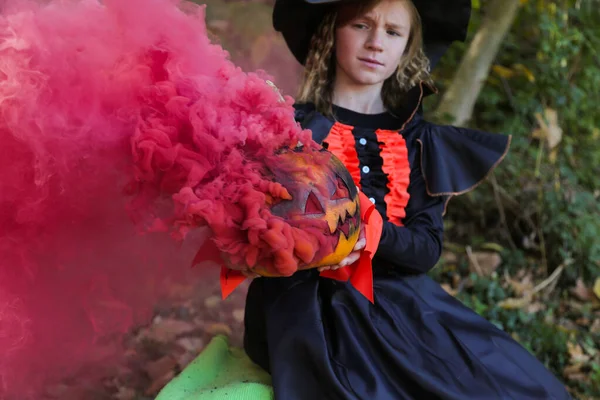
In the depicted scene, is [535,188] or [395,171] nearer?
[395,171]

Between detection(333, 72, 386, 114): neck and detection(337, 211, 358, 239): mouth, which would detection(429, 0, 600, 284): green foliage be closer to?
detection(333, 72, 386, 114): neck

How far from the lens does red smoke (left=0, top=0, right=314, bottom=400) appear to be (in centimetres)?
90

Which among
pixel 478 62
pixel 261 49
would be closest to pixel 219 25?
pixel 261 49

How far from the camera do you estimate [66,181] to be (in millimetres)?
962

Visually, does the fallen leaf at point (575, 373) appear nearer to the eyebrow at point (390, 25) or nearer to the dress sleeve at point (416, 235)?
the dress sleeve at point (416, 235)

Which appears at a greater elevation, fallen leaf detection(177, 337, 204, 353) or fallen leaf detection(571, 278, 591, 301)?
fallen leaf detection(571, 278, 591, 301)

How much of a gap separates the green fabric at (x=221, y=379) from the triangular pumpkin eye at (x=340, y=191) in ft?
1.63

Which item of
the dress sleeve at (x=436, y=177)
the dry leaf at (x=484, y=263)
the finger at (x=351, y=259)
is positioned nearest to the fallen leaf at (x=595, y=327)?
the dry leaf at (x=484, y=263)

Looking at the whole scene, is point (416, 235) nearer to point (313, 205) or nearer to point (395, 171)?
point (395, 171)

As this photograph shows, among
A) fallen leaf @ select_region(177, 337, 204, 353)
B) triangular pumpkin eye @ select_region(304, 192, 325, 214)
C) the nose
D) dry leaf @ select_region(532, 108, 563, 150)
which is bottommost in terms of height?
fallen leaf @ select_region(177, 337, 204, 353)

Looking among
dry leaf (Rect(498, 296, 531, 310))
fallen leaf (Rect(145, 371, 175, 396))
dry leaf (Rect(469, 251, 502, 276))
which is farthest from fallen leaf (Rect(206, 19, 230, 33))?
dry leaf (Rect(498, 296, 531, 310))

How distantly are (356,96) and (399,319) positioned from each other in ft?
2.15

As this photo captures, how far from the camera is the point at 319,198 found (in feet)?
3.27

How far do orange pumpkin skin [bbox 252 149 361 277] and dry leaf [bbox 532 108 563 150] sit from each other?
7.47 ft
